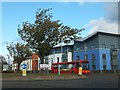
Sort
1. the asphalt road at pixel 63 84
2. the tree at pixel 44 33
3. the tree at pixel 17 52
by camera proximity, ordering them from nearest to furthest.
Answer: the asphalt road at pixel 63 84, the tree at pixel 44 33, the tree at pixel 17 52

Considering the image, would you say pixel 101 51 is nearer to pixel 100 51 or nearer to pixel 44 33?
pixel 100 51

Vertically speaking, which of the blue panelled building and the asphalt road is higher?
the blue panelled building

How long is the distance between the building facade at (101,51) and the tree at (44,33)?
37.5m

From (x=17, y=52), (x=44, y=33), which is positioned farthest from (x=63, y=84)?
(x=17, y=52)

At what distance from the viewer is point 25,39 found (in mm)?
48250

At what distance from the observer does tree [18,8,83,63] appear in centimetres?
4588

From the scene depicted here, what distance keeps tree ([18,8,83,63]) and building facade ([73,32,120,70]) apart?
37451mm

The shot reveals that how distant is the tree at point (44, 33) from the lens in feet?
151

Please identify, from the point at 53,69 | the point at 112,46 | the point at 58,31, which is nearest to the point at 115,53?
the point at 112,46

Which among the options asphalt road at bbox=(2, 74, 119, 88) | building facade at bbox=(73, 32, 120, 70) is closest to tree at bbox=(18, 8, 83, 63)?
asphalt road at bbox=(2, 74, 119, 88)

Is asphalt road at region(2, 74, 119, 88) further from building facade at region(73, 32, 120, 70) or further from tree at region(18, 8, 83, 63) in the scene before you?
building facade at region(73, 32, 120, 70)

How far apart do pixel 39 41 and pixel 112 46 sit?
47766mm

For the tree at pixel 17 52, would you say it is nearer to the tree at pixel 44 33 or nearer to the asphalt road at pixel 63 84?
the tree at pixel 44 33

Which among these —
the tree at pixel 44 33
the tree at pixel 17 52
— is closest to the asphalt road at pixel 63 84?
the tree at pixel 44 33
